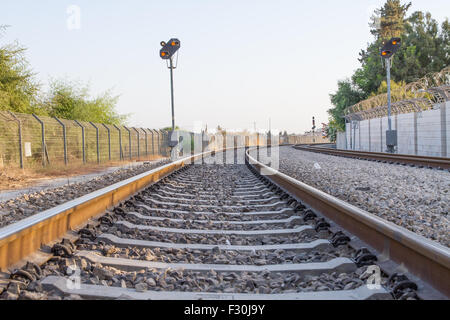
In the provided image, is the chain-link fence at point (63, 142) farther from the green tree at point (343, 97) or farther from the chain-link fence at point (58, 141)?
the green tree at point (343, 97)

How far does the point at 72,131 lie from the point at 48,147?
195 cm

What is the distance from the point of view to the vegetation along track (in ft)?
7.63

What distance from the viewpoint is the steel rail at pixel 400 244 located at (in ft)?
7.01

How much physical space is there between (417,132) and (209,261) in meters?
20.4

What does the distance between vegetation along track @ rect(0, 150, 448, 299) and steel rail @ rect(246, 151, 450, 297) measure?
0.09 m

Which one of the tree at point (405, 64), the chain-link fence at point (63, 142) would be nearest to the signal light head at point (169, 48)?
the chain-link fence at point (63, 142)

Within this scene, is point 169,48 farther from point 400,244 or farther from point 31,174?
point 400,244

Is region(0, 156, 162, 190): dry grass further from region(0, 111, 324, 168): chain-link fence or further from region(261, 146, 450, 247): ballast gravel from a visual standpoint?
region(261, 146, 450, 247): ballast gravel

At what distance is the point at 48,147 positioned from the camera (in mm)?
15156

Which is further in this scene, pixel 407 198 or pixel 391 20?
pixel 391 20

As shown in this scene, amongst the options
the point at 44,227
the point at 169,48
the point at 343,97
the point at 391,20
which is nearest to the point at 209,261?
the point at 44,227

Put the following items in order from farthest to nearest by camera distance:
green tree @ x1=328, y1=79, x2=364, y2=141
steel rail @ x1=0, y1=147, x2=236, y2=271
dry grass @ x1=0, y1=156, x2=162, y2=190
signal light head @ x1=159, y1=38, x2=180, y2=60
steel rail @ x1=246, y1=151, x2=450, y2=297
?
1. green tree @ x1=328, y1=79, x2=364, y2=141
2. signal light head @ x1=159, y1=38, x2=180, y2=60
3. dry grass @ x1=0, y1=156, x2=162, y2=190
4. steel rail @ x1=0, y1=147, x2=236, y2=271
5. steel rail @ x1=246, y1=151, x2=450, y2=297

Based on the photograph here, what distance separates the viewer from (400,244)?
2.57 m

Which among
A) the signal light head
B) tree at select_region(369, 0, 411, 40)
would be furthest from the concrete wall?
tree at select_region(369, 0, 411, 40)
